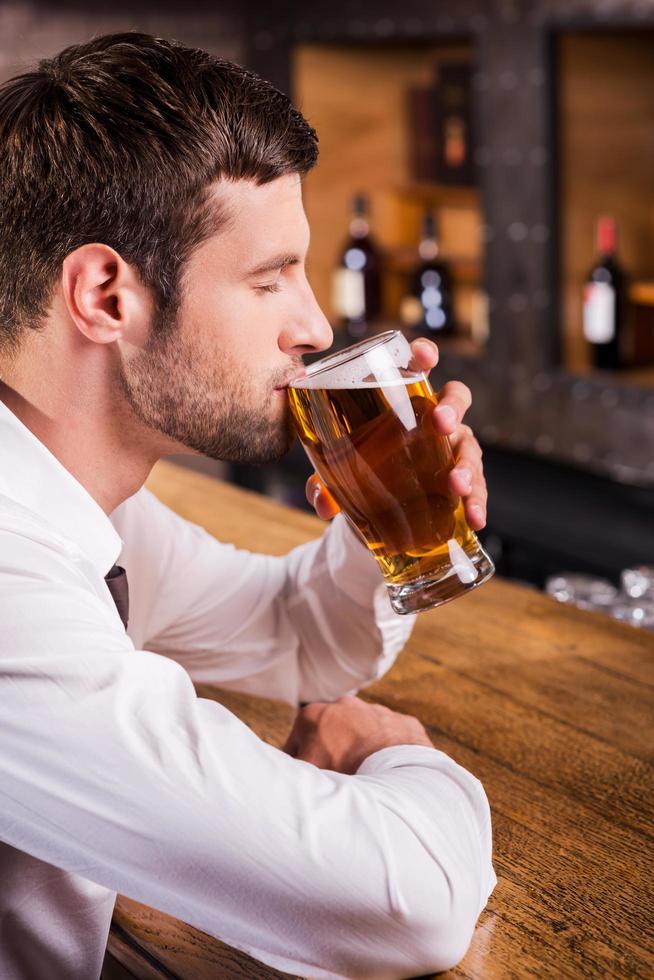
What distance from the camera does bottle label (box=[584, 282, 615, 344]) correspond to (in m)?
3.17

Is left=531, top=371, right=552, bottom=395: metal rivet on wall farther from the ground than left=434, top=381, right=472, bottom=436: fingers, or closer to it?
closer to it

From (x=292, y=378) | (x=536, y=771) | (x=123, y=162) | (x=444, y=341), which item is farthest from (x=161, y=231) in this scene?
(x=444, y=341)

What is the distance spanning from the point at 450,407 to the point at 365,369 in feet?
0.37

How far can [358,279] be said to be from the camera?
401 centimetres

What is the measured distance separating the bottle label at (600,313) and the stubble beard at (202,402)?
2245 mm

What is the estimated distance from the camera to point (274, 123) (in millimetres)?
1037

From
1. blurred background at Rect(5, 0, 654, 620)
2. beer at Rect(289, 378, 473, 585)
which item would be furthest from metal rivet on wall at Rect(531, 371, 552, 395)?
Answer: beer at Rect(289, 378, 473, 585)

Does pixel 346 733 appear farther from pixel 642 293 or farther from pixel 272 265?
pixel 642 293

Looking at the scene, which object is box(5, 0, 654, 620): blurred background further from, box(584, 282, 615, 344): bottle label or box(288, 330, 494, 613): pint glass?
box(288, 330, 494, 613): pint glass

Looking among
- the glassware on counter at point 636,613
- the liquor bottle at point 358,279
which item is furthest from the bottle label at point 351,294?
the glassware on counter at point 636,613

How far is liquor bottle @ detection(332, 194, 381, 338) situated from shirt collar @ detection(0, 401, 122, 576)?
117 inches

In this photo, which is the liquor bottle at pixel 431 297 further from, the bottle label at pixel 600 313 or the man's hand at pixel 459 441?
the man's hand at pixel 459 441

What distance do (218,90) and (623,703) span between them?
0.66m

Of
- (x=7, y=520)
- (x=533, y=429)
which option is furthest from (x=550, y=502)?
(x=7, y=520)
